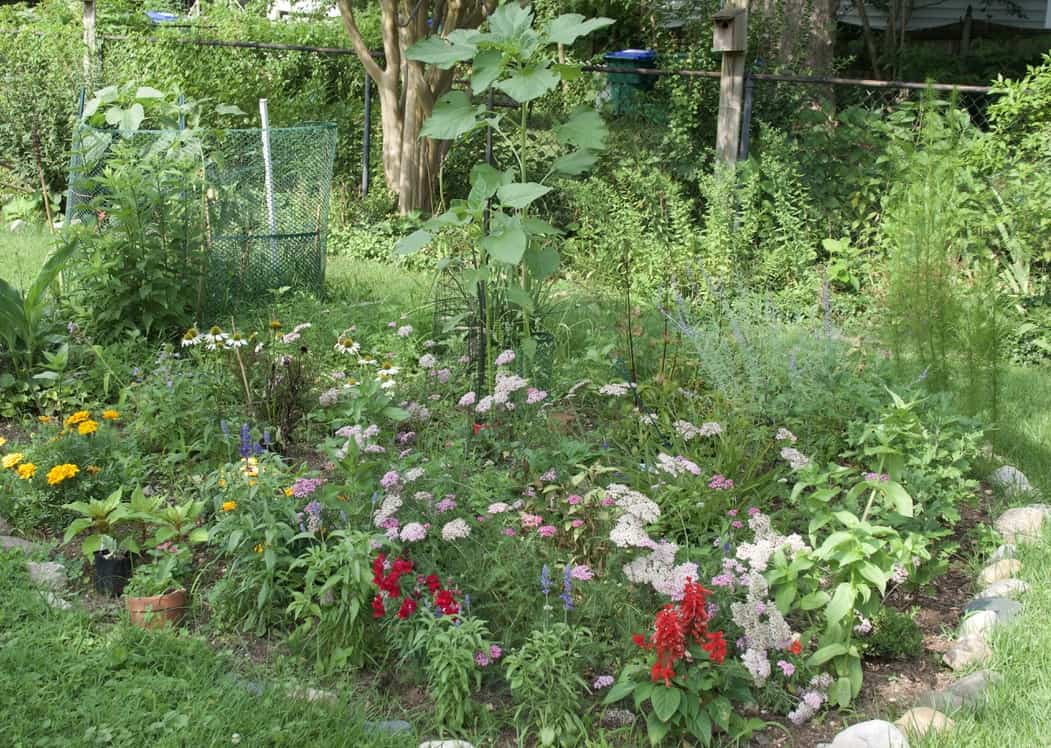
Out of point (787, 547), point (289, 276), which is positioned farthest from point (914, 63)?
point (787, 547)

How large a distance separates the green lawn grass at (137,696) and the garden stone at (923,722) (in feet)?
4.16

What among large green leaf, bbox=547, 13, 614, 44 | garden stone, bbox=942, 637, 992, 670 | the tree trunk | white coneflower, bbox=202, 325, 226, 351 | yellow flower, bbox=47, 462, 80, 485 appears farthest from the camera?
the tree trunk

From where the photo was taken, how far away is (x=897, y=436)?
12.1ft

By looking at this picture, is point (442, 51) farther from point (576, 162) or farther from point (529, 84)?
point (576, 162)

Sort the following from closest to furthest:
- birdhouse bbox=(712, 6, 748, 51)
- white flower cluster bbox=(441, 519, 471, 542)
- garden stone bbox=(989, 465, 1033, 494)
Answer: white flower cluster bbox=(441, 519, 471, 542), garden stone bbox=(989, 465, 1033, 494), birdhouse bbox=(712, 6, 748, 51)

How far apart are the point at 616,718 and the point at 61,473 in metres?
2.09

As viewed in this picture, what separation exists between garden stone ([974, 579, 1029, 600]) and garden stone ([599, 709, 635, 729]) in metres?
1.35

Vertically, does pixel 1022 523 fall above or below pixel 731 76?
below

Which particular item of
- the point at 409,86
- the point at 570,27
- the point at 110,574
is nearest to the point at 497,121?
the point at 570,27

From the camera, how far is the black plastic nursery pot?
330cm

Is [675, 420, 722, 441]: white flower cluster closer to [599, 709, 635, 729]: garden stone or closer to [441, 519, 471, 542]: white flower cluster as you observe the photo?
[441, 519, 471, 542]: white flower cluster

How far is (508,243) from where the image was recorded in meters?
3.71

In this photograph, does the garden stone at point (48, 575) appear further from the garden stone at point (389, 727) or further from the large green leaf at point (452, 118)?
the large green leaf at point (452, 118)

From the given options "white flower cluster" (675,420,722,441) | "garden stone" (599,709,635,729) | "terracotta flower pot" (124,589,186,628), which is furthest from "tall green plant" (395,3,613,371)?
"garden stone" (599,709,635,729)
